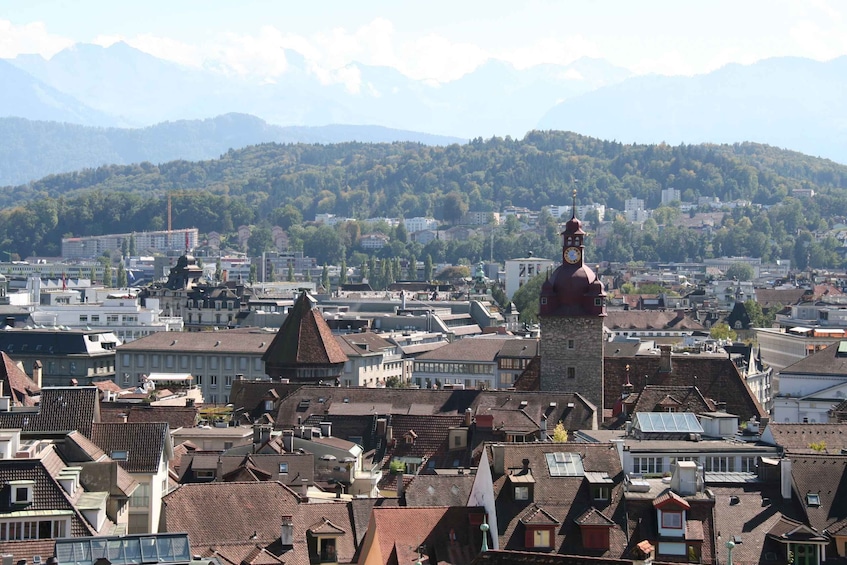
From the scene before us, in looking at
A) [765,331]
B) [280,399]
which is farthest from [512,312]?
[280,399]

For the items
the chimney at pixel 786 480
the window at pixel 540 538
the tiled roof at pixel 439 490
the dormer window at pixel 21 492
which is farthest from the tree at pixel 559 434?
the dormer window at pixel 21 492

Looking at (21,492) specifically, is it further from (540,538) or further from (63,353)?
(63,353)

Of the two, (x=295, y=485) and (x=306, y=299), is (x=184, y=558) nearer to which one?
(x=295, y=485)

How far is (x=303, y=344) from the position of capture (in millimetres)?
83250

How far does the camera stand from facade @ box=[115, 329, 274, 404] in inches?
4545

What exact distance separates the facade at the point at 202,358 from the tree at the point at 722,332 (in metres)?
42.9

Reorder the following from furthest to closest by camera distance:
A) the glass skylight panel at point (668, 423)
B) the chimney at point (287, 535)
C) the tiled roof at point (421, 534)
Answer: the glass skylight panel at point (668, 423) → the chimney at point (287, 535) → the tiled roof at point (421, 534)

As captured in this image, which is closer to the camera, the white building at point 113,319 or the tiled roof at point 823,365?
the tiled roof at point 823,365

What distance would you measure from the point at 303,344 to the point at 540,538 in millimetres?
49467

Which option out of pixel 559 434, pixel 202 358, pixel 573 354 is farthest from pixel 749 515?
pixel 202 358

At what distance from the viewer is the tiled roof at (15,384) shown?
68.7 metres

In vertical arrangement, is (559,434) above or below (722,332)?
above

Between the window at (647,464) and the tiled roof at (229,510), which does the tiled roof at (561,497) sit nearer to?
the tiled roof at (229,510)

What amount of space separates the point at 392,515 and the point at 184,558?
6199 millimetres
